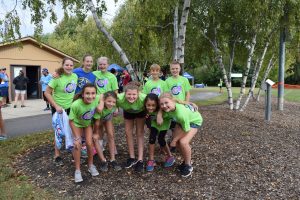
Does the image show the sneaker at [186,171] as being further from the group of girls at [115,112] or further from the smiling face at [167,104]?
the smiling face at [167,104]

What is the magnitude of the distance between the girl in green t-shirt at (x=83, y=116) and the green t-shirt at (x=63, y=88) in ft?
2.42

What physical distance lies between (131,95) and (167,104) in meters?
0.55

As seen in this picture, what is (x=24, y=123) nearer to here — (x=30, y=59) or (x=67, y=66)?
(x=67, y=66)

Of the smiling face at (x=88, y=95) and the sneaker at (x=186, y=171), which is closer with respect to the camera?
the smiling face at (x=88, y=95)

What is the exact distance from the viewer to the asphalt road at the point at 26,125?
8.58m

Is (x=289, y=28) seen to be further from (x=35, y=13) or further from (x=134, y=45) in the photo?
(x=35, y=13)

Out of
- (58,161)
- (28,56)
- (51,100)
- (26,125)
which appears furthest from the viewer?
(28,56)

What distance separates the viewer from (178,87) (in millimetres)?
5410

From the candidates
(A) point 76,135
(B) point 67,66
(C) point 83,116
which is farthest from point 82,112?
(B) point 67,66

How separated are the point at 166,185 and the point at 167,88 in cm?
174

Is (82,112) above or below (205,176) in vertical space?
above

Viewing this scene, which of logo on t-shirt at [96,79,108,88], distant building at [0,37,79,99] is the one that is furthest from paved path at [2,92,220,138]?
distant building at [0,37,79,99]

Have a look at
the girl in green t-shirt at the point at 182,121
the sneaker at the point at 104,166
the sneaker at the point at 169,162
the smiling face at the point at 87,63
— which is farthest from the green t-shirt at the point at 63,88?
the sneaker at the point at 169,162

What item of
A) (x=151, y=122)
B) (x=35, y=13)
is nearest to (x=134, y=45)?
(x=35, y=13)
